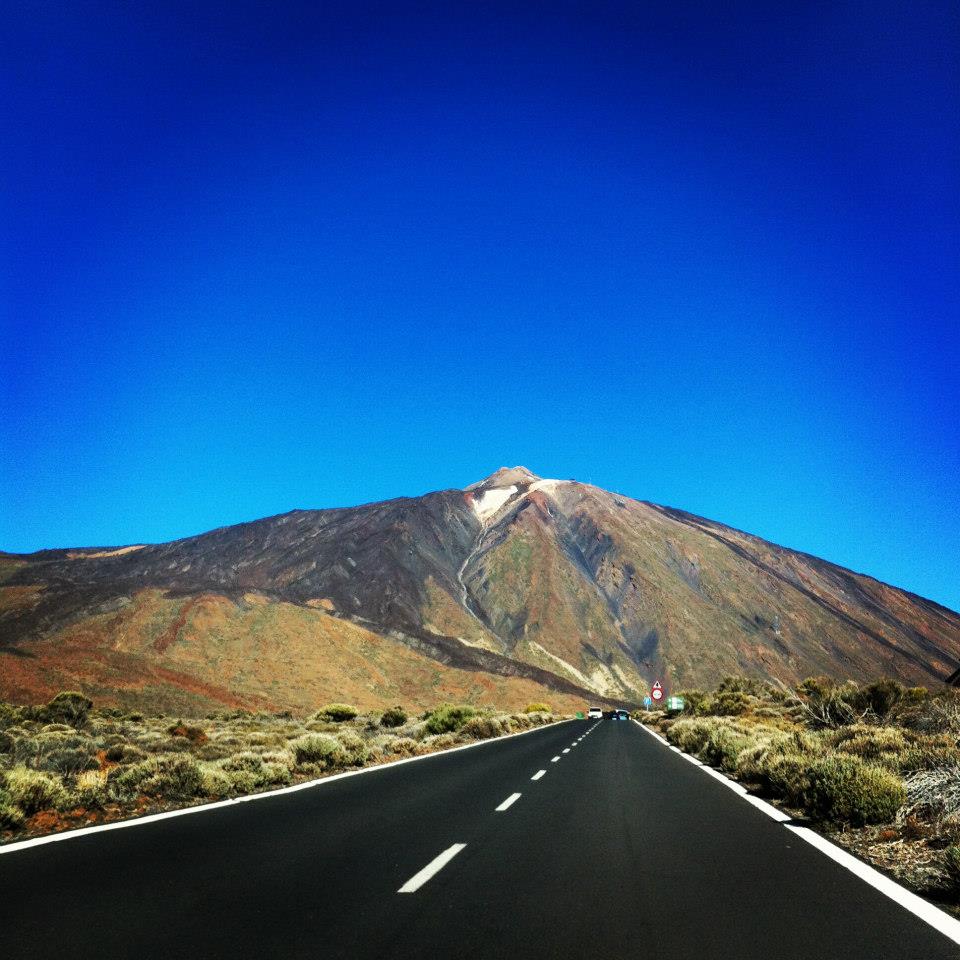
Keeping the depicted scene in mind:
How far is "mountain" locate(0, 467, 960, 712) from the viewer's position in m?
74.4

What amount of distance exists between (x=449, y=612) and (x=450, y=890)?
125 meters

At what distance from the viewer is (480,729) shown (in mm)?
34219

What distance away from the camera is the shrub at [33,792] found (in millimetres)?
10242

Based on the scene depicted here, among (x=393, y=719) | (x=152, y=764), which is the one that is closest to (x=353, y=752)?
(x=152, y=764)

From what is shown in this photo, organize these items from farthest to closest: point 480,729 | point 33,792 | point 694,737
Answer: point 480,729 → point 694,737 → point 33,792

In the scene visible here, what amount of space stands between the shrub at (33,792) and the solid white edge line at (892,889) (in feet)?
31.0

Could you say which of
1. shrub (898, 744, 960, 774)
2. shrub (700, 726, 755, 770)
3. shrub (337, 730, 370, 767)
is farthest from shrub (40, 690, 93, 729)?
shrub (898, 744, 960, 774)

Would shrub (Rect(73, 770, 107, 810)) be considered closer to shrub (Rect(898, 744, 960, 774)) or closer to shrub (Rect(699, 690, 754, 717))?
shrub (Rect(898, 744, 960, 774))

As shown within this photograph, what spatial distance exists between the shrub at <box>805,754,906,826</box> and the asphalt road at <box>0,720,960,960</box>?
86 cm

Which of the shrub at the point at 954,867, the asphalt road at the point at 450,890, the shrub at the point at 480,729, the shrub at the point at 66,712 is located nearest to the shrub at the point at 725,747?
the asphalt road at the point at 450,890

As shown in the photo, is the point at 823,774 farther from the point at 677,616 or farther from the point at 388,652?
the point at 677,616

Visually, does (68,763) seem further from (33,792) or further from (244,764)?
(33,792)

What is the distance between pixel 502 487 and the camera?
199375 mm

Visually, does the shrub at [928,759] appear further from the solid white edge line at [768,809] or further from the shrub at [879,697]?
the shrub at [879,697]
